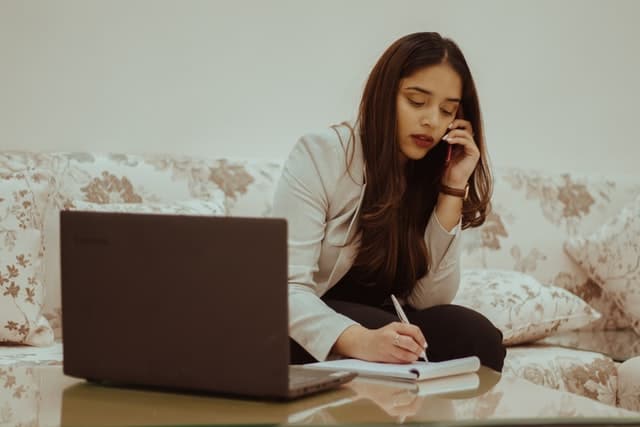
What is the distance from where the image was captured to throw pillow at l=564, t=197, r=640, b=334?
8.42ft

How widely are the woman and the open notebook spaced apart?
0.87 feet

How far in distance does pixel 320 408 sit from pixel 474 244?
5.28 ft

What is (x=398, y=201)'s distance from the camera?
176 centimetres

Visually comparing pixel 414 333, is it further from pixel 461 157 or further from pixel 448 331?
pixel 461 157

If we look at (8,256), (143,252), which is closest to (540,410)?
(143,252)

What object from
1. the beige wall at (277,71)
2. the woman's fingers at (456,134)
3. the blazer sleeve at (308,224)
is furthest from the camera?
the beige wall at (277,71)

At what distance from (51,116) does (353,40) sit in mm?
924

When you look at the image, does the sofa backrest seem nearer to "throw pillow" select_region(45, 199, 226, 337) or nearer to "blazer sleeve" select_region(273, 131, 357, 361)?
"throw pillow" select_region(45, 199, 226, 337)

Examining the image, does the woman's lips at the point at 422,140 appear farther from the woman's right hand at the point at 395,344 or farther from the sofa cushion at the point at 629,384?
the sofa cushion at the point at 629,384

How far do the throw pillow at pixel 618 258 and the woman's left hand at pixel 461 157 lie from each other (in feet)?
3.06

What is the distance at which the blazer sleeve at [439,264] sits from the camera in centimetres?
183

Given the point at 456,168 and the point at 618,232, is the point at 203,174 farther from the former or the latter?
the point at 618,232

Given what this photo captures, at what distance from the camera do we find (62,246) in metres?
1.11

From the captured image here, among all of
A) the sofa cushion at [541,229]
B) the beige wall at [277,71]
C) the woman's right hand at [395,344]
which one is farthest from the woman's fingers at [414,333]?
the beige wall at [277,71]
